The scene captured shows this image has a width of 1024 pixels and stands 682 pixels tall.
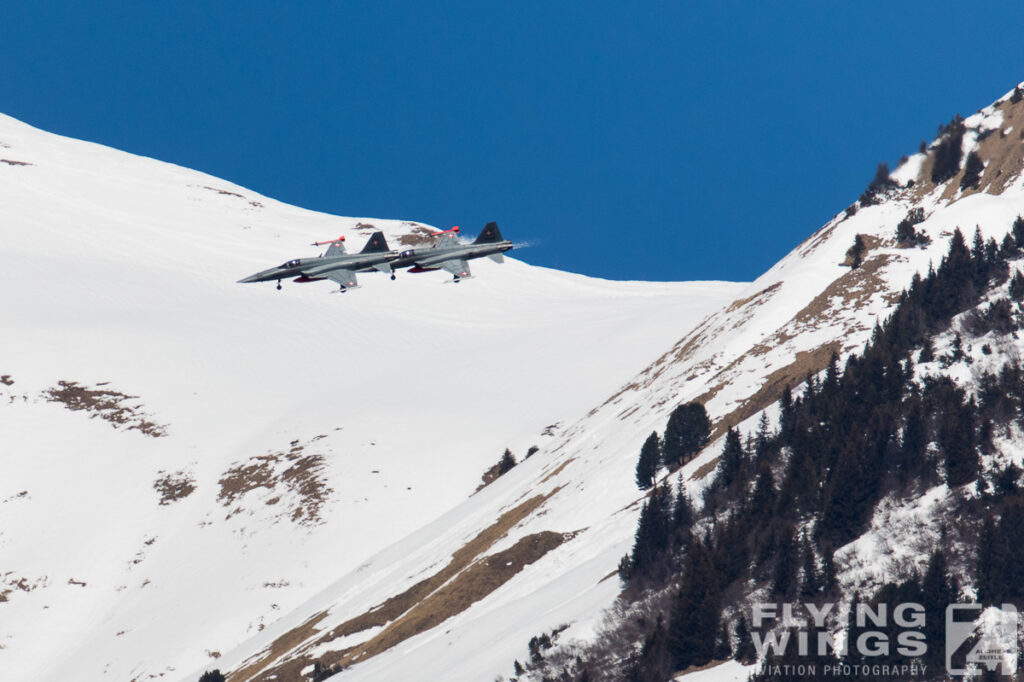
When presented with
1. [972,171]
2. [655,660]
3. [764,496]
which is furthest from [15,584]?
[972,171]

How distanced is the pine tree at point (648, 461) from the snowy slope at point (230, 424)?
45.2ft

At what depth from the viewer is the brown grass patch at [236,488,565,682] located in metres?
67.2

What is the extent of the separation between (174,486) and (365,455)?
16950 millimetres

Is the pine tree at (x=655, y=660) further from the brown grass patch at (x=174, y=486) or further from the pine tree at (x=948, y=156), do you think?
the pine tree at (x=948, y=156)

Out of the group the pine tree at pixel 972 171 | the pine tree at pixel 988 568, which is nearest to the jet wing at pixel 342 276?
the pine tree at pixel 988 568

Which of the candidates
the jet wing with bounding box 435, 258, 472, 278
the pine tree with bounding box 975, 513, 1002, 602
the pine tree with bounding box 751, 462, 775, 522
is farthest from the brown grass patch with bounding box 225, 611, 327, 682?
the pine tree with bounding box 975, 513, 1002, 602

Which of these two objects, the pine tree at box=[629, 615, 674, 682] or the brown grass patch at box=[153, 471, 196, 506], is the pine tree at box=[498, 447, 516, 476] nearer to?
the brown grass patch at box=[153, 471, 196, 506]

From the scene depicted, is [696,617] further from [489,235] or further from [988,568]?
[489,235]

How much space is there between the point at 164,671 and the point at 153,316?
78077 millimetres

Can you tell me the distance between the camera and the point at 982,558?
167ft

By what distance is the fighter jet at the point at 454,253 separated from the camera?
78.8 m

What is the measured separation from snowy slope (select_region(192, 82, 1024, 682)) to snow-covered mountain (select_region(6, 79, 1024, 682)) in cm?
28

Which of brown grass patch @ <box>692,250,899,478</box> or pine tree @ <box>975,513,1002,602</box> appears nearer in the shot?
pine tree @ <box>975,513,1002,602</box>

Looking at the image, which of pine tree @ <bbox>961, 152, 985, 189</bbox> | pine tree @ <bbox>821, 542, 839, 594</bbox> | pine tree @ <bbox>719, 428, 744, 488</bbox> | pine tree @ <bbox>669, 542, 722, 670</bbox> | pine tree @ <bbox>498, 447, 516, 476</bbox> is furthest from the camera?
pine tree @ <bbox>961, 152, 985, 189</bbox>
